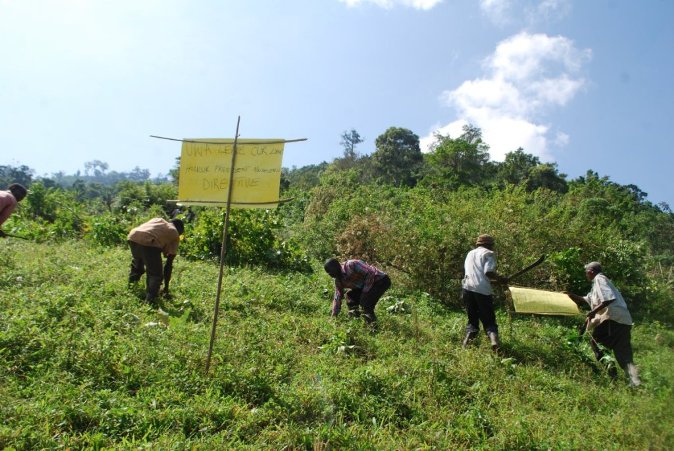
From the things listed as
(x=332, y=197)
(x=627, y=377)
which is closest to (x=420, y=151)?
(x=332, y=197)

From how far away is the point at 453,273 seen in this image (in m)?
8.66

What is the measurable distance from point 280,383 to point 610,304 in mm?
3875

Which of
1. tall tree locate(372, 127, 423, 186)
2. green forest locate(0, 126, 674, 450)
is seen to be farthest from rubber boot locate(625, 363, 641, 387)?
tall tree locate(372, 127, 423, 186)

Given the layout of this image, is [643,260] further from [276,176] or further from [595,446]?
[276,176]

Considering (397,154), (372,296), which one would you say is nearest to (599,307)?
(372,296)

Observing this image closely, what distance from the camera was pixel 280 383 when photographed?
4000mm

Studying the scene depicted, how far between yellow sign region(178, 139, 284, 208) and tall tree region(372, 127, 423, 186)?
3874cm

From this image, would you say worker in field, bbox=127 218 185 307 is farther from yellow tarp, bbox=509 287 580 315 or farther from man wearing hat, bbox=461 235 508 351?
yellow tarp, bbox=509 287 580 315

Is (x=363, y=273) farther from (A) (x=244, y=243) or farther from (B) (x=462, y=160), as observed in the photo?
(B) (x=462, y=160)

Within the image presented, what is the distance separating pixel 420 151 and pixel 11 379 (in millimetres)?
42938

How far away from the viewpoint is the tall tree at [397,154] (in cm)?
4291

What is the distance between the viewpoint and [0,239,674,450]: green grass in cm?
311

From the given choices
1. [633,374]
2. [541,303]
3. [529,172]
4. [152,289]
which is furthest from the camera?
[529,172]

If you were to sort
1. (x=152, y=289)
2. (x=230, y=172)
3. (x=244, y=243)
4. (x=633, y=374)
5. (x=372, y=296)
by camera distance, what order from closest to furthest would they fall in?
1. (x=230, y=172)
2. (x=633, y=374)
3. (x=152, y=289)
4. (x=372, y=296)
5. (x=244, y=243)
